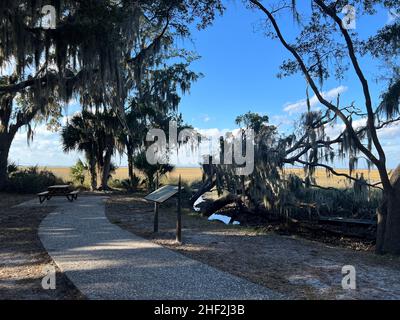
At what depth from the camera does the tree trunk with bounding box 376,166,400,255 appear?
805 centimetres

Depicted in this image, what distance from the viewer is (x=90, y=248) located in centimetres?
645

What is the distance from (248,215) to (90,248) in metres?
9.04

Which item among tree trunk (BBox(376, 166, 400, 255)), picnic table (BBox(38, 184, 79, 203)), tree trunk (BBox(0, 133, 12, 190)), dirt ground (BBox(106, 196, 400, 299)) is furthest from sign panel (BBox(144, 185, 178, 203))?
tree trunk (BBox(0, 133, 12, 190))

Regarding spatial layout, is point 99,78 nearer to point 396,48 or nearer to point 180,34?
point 180,34

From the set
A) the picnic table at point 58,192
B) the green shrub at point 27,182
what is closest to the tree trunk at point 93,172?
the green shrub at point 27,182

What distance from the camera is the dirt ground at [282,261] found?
4.64 metres

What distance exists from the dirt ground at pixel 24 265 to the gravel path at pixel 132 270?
0.15m

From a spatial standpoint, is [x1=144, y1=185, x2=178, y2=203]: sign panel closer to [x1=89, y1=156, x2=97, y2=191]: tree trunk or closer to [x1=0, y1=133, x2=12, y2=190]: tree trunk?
[x1=0, y1=133, x2=12, y2=190]: tree trunk

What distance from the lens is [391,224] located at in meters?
8.16

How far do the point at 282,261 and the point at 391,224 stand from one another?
345cm

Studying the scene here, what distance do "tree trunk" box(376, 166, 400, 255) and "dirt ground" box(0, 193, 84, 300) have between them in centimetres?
675

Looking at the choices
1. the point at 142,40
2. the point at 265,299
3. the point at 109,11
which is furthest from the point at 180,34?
the point at 265,299

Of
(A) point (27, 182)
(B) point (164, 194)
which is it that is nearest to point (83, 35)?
(B) point (164, 194)

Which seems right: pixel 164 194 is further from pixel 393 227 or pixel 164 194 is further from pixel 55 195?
pixel 55 195
